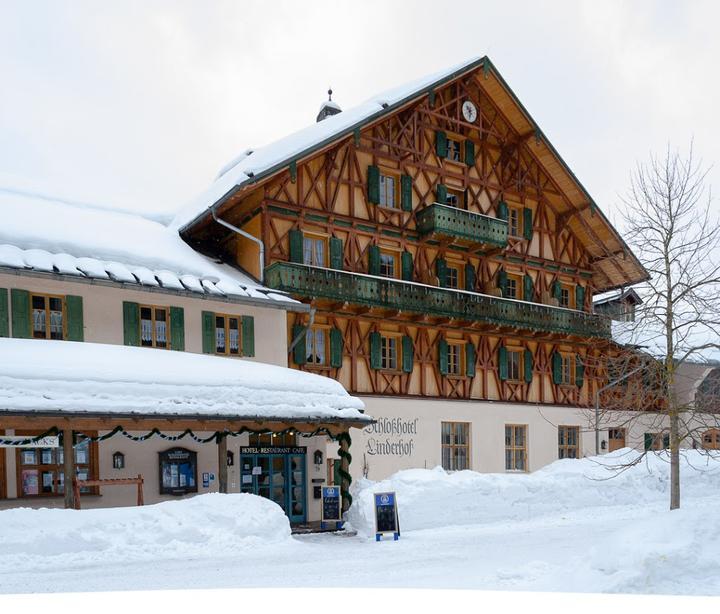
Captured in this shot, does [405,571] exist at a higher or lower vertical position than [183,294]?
lower

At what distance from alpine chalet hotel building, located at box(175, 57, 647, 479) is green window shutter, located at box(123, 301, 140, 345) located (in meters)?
4.65

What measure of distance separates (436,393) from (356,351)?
3.84 metres

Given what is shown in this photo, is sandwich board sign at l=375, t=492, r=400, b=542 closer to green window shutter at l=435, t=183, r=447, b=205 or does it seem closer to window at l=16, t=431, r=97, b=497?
window at l=16, t=431, r=97, b=497

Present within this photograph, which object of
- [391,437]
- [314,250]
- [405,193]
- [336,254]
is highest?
[405,193]

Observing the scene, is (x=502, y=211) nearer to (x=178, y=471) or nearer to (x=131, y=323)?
(x=131, y=323)

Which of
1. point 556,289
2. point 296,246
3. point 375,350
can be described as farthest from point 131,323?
point 556,289

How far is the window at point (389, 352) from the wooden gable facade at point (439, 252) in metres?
0.05

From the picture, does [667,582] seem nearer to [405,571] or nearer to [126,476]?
[405,571]

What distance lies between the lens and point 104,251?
20.9 metres

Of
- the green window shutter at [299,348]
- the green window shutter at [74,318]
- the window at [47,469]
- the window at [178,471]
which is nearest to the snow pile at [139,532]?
the window at [47,469]

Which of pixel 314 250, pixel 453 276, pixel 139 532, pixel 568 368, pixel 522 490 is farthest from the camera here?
pixel 568 368

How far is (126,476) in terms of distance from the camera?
1922cm

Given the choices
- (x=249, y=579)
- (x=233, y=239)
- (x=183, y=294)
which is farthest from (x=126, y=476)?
(x=233, y=239)

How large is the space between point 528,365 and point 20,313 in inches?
769
